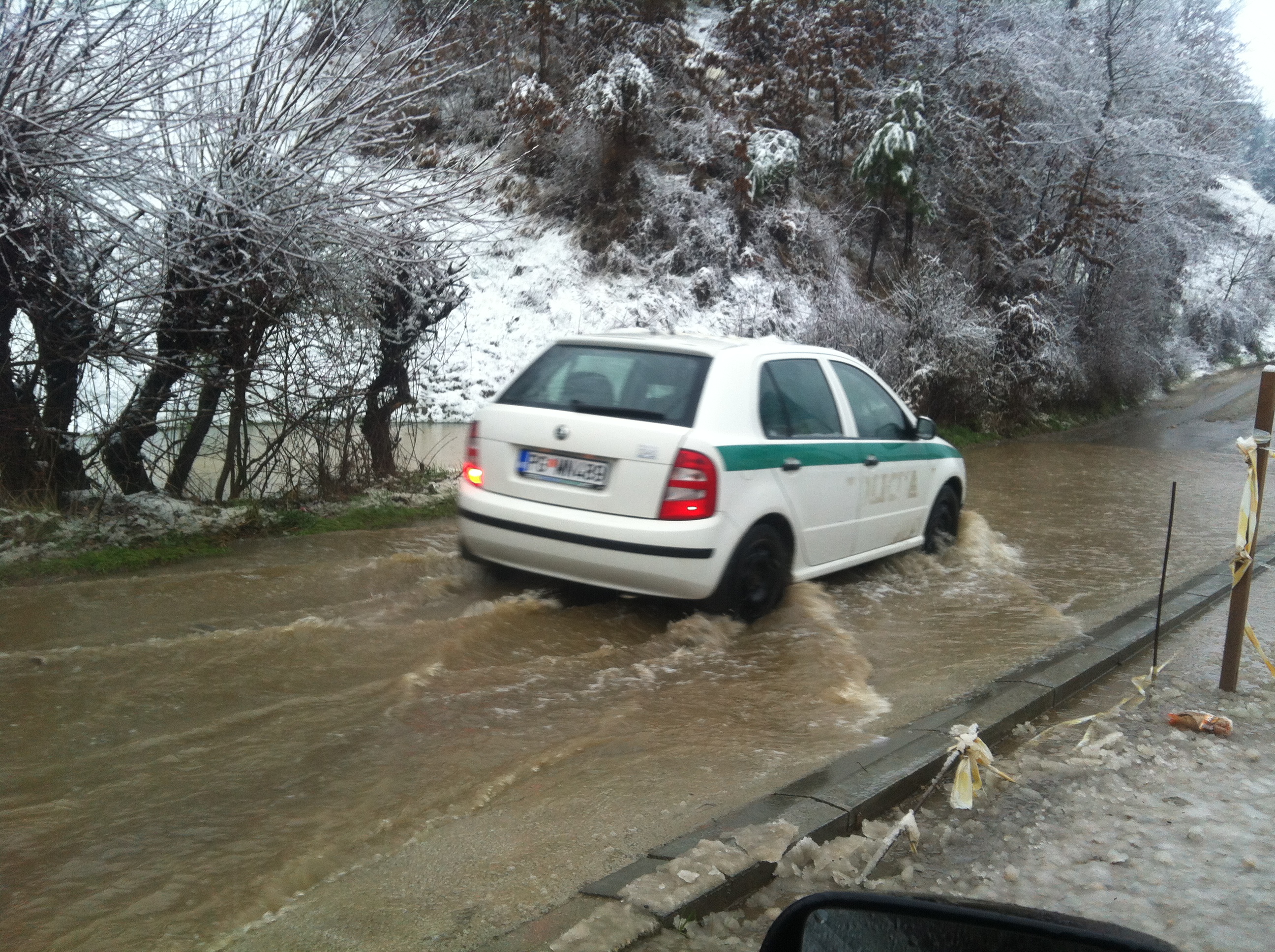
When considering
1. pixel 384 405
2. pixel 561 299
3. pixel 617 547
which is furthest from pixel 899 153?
pixel 617 547

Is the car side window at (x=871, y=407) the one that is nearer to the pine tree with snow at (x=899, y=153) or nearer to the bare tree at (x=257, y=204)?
the bare tree at (x=257, y=204)

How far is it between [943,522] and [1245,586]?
344 centimetres

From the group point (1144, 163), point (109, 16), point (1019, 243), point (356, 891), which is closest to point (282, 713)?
point (356, 891)

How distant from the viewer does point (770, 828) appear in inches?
150

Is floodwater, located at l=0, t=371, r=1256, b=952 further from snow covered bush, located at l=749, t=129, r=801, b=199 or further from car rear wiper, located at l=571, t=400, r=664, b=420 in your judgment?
snow covered bush, located at l=749, t=129, r=801, b=199

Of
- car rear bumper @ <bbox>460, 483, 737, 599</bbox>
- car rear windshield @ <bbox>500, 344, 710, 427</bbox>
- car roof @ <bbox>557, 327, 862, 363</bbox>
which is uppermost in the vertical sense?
car roof @ <bbox>557, 327, 862, 363</bbox>

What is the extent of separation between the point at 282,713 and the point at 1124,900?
341cm

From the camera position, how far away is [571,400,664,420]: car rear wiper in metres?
6.21

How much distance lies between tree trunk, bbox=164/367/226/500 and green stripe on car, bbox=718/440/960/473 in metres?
4.15

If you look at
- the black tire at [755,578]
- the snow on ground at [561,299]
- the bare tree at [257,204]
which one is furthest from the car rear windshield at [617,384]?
the snow on ground at [561,299]

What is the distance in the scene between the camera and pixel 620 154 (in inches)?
1081

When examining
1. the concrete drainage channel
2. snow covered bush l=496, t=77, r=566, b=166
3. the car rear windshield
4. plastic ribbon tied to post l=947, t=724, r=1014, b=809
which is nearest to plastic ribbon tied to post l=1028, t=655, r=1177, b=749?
the concrete drainage channel

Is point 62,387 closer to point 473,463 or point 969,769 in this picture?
point 473,463

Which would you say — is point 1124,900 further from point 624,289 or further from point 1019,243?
point 624,289
